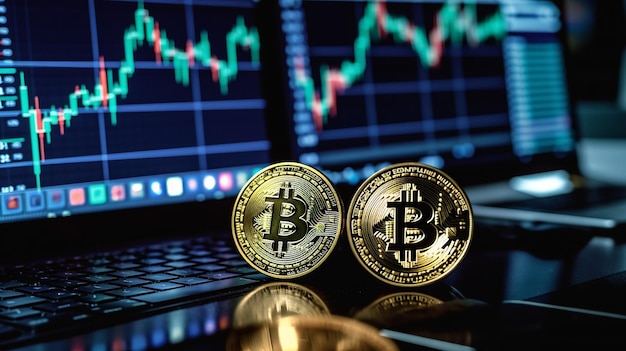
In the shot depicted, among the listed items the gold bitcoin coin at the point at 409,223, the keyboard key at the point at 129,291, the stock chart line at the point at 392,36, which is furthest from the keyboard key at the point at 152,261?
the stock chart line at the point at 392,36

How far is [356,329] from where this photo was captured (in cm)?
52

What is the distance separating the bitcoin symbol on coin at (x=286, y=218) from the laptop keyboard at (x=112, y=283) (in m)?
0.05

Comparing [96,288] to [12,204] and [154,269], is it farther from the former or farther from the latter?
[12,204]

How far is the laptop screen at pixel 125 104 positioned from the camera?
78 centimetres

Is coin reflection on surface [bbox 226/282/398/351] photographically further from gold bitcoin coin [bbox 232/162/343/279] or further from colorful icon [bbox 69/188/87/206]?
colorful icon [bbox 69/188/87/206]

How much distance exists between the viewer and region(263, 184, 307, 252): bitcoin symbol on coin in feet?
2.19

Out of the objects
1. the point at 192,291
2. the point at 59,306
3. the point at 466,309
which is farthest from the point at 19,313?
the point at 466,309

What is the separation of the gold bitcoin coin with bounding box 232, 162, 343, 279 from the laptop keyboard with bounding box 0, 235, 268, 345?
0.10ft

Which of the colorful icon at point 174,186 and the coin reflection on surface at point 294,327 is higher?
the colorful icon at point 174,186

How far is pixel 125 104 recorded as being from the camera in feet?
2.83

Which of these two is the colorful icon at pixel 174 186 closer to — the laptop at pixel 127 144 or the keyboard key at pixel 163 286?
the laptop at pixel 127 144

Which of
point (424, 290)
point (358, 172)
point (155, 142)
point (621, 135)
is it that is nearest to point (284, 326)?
point (424, 290)

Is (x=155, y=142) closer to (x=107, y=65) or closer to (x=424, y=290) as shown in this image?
(x=107, y=65)

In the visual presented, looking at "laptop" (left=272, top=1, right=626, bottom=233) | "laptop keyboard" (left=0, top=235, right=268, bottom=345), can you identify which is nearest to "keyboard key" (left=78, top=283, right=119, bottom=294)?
"laptop keyboard" (left=0, top=235, right=268, bottom=345)
